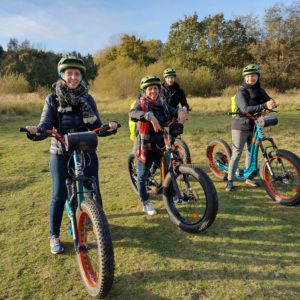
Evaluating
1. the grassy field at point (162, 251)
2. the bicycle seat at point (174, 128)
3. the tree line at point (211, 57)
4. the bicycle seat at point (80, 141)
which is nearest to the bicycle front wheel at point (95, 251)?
Answer: the grassy field at point (162, 251)

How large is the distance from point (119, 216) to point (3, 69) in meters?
32.7

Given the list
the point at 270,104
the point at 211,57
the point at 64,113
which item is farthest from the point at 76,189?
the point at 211,57

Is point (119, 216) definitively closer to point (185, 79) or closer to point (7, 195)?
point (7, 195)

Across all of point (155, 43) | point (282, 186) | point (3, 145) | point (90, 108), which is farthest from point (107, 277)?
point (155, 43)

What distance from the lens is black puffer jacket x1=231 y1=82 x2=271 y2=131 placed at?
16.4ft

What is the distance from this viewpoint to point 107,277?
2.77m

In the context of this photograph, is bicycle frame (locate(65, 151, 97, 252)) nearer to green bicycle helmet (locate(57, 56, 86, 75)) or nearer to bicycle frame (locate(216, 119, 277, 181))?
green bicycle helmet (locate(57, 56, 86, 75))

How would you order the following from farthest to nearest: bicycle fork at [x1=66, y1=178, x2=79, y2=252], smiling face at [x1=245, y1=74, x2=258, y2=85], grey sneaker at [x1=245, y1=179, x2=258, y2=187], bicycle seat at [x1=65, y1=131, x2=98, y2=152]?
grey sneaker at [x1=245, y1=179, x2=258, y2=187] → smiling face at [x1=245, y1=74, x2=258, y2=85] → bicycle fork at [x1=66, y1=178, x2=79, y2=252] → bicycle seat at [x1=65, y1=131, x2=98, y2=152]

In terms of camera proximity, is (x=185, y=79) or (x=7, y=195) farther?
(x=185, y=79)

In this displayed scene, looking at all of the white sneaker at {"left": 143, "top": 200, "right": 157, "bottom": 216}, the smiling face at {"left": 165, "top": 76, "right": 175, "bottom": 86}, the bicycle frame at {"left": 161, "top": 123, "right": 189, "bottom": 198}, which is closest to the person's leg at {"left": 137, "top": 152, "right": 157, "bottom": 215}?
the white sneaker at {"left": 143, "top": 200, "right": 157, "bottom": 216}

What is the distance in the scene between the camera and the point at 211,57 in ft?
104

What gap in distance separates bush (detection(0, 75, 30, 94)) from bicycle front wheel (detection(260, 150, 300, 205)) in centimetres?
2094

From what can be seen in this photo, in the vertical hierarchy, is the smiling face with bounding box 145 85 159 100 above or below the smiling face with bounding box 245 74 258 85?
below

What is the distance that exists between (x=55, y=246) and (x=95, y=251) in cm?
82
